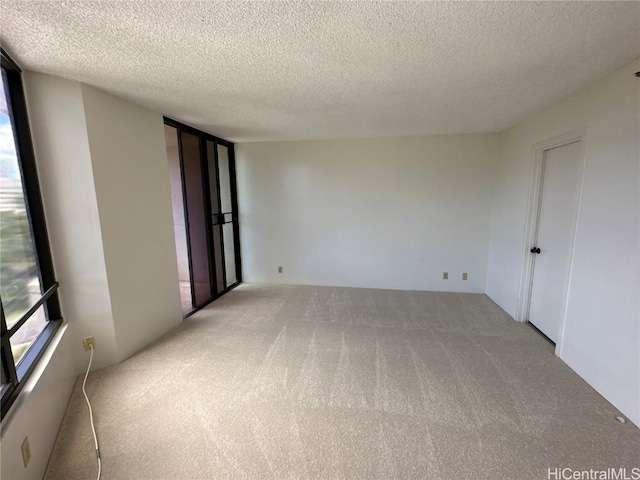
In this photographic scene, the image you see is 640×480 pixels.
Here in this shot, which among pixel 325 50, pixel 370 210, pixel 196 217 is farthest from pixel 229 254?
pixel 325 50

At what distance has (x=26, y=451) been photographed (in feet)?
4.34

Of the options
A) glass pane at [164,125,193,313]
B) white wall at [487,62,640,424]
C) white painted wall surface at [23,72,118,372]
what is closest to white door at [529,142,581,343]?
white wall at [487,62,640,424]

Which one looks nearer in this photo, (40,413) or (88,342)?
(40,413)

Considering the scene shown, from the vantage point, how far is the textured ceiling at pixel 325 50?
4.13 ft

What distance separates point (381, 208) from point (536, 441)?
307 centimetres

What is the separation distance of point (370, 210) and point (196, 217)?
2.46 meters

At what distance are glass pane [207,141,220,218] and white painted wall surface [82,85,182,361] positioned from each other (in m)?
0.94

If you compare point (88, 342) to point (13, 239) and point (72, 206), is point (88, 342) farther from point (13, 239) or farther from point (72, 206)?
point (72, 206)

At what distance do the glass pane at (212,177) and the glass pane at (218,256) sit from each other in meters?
0.28

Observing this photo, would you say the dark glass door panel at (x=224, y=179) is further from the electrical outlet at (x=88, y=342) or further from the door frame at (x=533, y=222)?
the door frame at (x=533, y=222)

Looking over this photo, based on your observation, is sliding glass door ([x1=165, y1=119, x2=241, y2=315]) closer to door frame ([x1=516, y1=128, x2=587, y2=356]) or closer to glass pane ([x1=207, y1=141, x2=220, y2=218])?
glass pane ([x1=207, y1=141, x2=220, y2=218])

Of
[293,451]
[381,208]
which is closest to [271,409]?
[293,451]

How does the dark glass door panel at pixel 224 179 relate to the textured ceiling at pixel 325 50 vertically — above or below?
below

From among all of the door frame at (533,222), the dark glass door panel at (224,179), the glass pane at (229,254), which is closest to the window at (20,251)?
the dark glass door panel at (224,179)
